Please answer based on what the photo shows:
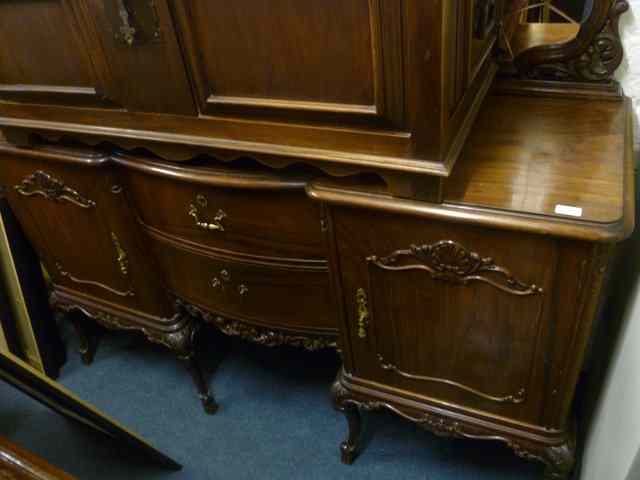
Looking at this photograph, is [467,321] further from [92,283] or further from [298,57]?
[92,283]

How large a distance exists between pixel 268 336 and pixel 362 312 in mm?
276

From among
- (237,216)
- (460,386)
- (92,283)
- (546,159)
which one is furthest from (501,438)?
(92,283)

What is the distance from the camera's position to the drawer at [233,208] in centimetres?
86

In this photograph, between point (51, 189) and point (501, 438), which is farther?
point (51, 189)

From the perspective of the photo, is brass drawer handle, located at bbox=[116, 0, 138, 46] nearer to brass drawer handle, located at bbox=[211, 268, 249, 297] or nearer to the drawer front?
the drawer front

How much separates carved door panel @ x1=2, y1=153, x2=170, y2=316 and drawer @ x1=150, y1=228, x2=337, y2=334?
82 millimetres

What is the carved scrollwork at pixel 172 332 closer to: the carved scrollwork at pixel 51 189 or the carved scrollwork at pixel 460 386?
the carved scrollwork at pixel 51 189

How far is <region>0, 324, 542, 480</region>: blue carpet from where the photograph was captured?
115 centimetres

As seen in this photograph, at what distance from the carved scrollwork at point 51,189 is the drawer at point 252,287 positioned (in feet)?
0.54

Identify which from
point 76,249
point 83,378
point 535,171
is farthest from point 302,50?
point 83,378

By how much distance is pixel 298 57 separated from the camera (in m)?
0.70

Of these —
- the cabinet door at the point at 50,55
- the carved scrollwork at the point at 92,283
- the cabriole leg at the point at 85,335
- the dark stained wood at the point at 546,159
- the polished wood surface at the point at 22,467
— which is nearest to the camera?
the polished wood surface at the point at 22,467

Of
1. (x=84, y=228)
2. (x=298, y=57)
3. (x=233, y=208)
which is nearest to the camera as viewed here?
(x=298, y=57)

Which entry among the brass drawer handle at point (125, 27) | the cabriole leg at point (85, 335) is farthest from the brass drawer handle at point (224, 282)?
the cabriole leg at point (85, 335)
